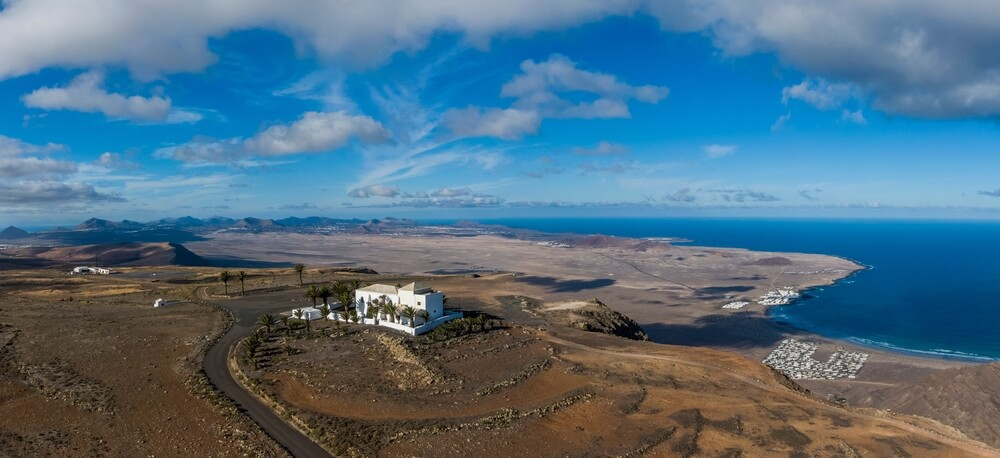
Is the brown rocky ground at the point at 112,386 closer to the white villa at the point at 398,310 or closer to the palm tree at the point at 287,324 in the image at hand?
the palm tree at the point at 287,324

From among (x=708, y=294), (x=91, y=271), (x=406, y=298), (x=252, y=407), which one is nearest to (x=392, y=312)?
(x=406, y=298)

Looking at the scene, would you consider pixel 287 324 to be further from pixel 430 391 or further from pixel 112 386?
pixel 430 391

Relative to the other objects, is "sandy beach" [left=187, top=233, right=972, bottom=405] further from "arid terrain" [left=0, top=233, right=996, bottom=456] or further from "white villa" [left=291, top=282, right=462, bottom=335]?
"white villa" [left=291, top=282, right=462, bottom=335]

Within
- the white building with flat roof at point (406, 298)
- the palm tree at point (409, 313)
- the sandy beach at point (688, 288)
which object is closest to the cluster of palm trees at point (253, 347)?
the white building with flat roof at point (406, 298)

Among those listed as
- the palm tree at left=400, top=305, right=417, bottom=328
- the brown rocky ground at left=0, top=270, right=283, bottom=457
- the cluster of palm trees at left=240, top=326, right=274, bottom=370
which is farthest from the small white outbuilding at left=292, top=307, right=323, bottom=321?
the palm tree at left=400, top=305, right=417, bottom=328

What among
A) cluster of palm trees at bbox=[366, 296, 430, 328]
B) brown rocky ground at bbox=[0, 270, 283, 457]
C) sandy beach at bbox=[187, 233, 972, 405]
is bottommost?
sandy beach at bbox=[187, 233, 972, 405]

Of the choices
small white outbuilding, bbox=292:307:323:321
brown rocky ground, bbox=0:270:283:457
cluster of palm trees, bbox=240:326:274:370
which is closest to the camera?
brown rocky ground, bbox=0:270:283:457
